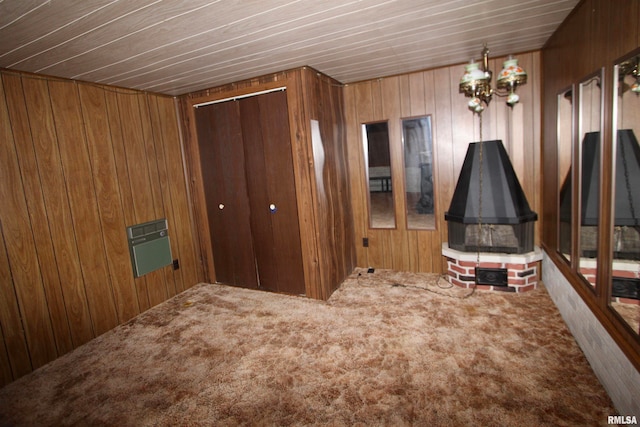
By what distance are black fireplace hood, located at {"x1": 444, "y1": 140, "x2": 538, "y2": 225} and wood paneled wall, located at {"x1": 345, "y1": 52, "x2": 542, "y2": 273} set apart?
18cm

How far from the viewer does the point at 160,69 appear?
106 inches

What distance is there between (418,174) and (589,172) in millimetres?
1825

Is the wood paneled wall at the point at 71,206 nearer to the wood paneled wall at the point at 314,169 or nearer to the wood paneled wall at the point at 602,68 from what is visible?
the wood paneled wall at the point at 314,169

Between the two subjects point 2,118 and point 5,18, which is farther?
point 2,118

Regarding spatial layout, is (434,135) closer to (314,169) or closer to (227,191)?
(314,169)

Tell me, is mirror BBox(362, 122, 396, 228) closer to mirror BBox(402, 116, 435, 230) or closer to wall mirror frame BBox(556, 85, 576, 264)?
mirror BBox(402, 116, 435, 230)

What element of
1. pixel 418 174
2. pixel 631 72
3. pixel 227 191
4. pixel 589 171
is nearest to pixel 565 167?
pixel 589 171

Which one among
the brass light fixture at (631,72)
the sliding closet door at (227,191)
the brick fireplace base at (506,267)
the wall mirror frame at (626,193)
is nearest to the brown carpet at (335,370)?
the brick fireplace base at (506,267)

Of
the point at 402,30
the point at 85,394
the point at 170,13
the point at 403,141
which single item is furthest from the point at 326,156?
the point at 85,394

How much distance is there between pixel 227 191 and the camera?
11.8 feet

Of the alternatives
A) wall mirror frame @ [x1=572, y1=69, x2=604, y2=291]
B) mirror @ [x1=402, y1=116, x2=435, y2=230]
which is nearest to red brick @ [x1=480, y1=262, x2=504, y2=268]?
mirror @ [x1=402, y1=116, x2=435, y2=230]

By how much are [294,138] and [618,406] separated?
9.22 feet

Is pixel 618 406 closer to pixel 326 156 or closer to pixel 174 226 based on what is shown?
pixel 326 156

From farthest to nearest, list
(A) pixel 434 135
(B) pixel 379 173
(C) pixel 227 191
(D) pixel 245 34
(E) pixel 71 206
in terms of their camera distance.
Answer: (B) pixel 379 173
(C) pixel 227 191
(A) pixel 434 135
(E) pixel 71 206
(D) pixel 245 34
